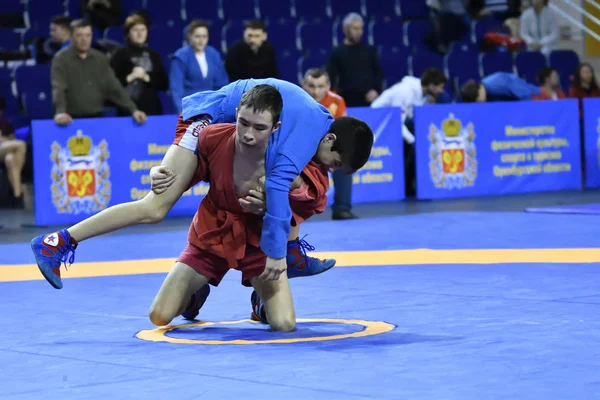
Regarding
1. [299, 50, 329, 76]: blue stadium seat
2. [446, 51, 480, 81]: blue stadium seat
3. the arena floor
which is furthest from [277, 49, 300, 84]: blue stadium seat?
the arena floor

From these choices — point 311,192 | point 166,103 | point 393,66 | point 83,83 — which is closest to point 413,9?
point 393,66

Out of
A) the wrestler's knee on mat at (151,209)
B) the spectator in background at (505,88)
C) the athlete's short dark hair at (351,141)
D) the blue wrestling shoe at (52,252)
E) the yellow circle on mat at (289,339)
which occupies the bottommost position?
the yellow circle on mat at (289,339)

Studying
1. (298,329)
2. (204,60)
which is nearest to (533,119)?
(204,60)

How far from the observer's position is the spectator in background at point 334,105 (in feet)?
31.6

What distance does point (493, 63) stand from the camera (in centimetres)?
1518

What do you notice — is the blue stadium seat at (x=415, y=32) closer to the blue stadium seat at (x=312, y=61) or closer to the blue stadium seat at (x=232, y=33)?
the blue stadium seat at (x=312, y=61)

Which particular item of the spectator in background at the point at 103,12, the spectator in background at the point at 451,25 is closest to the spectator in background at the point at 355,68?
the spectator in background at the point at 103,12

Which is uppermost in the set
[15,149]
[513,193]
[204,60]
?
[204,60]

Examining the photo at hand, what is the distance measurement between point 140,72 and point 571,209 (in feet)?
13.3

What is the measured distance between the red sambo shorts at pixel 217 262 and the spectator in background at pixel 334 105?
154 inches

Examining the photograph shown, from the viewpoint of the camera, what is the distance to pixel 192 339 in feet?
16.3

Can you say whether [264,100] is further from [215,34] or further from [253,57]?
[215,34]

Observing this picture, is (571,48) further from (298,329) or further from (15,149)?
(298,329)

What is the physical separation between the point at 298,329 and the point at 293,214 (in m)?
0.56
